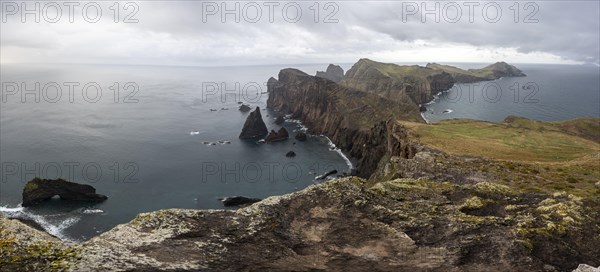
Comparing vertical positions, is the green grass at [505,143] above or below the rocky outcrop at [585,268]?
above

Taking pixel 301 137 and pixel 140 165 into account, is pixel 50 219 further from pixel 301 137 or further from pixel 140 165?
pixel 301 137

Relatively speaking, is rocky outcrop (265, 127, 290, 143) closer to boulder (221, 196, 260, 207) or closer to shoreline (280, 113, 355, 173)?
shoreline (280, 113, 355, 173)

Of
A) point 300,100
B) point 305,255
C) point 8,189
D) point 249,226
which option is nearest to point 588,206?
point 305,255

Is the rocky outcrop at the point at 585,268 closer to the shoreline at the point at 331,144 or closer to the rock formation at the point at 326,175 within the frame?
the rock formation at the point at 326,175

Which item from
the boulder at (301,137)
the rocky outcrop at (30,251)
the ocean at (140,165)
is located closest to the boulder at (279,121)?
the ocean at (140,165)

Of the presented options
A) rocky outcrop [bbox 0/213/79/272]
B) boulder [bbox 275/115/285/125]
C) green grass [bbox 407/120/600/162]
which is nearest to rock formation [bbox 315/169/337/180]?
green grass [bbox 407/120/600/162]

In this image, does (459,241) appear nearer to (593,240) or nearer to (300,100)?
(593,240)
